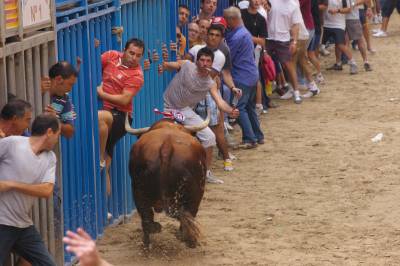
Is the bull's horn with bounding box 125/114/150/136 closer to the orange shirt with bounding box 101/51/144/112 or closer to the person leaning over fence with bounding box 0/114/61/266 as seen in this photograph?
the orange shirt with bounding box 101/51/144/112

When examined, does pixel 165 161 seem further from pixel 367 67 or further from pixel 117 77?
pixel 367 67

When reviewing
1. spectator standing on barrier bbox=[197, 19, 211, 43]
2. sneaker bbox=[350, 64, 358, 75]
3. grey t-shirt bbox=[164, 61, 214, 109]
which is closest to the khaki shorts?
sneaker bbox=[350, 64, 358, 75]

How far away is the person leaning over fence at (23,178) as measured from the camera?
6.53 metres

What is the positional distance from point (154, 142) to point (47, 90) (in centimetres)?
140

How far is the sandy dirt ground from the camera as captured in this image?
8953 mm

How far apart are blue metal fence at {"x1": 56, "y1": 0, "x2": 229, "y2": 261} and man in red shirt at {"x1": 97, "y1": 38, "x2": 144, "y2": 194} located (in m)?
0.12

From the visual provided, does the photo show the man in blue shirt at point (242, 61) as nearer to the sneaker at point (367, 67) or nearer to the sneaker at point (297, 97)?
the sneaker at point (297, 97)

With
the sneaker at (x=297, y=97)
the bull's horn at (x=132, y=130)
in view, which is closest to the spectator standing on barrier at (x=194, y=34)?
the bull's horn at (x=132, y=130)

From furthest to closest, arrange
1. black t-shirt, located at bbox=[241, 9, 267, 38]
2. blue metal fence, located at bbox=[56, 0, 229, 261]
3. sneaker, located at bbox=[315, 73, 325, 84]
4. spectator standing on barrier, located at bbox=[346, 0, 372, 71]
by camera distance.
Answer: spectator standing on barrier, located at bbox=[346, 0, 372, 71], sneaker, located at bbox=[315, 73, 325, 84], black t-shirt, located at bbox=[241, 9, 267, 38], blue metal fence, located at bbox=[56, 0, 229, 261]

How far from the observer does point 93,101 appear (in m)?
9.05

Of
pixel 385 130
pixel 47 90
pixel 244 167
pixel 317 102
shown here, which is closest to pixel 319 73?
pixel 317 102

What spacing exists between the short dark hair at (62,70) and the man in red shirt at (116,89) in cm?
162

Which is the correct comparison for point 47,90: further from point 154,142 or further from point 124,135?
point 124,135

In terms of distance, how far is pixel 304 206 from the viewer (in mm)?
10719
